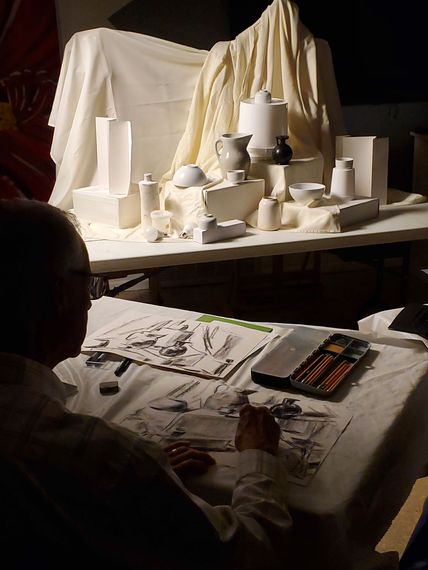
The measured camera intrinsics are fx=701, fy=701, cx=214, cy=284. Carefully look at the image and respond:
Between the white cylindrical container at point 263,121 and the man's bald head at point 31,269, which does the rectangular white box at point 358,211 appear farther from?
the man's bald head at point 31,269

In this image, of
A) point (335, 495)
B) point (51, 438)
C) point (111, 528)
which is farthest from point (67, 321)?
point (335, 495)

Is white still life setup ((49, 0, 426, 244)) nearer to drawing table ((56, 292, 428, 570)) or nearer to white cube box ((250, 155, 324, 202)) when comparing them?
white cube box ((250, 155, 324, 202))

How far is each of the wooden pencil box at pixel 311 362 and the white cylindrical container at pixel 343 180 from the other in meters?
1.59

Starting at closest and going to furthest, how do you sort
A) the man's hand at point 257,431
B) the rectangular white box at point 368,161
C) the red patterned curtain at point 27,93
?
the man's hand at point 257,431
the rectangular white box at point 368,161
the red patterned curtain at point 27,93

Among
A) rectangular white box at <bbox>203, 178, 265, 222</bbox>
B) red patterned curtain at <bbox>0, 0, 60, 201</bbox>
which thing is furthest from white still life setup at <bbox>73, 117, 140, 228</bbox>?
red patterned curtain at <bbox>0, 0, 60, 201</bbox>

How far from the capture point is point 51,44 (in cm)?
377

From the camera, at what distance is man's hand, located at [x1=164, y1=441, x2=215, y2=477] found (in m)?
1.22

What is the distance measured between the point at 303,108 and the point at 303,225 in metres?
0.71

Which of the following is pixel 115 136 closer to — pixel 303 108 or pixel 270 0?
pixel 303 108

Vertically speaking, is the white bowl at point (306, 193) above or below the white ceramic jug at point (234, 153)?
below

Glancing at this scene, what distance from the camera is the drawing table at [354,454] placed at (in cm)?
114


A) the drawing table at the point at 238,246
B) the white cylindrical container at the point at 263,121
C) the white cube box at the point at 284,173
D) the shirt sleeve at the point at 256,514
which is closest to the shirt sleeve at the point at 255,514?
the shirt sleeve at the point at 256,514

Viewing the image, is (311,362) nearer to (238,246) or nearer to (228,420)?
(228,420)

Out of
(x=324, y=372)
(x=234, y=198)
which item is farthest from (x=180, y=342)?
(x=234, y=198)
